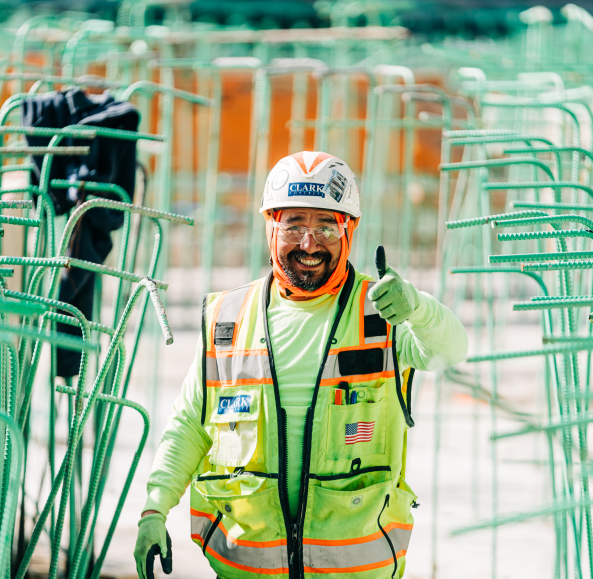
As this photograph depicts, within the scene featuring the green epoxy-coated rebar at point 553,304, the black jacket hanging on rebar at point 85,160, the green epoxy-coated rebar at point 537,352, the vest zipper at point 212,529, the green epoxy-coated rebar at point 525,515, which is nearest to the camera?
the green epoxy-coated rebar at point 525,515

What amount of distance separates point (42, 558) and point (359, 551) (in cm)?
266

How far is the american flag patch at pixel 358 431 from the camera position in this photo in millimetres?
3002

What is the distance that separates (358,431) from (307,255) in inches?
28.3

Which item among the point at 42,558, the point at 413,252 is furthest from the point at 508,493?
the point at 413,252

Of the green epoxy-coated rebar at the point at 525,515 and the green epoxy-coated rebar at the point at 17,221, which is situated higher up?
the green epoxy-coated rebar at the point at 17,221

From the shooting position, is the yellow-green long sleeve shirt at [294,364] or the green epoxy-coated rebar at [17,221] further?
the yellow-green long sleeve shirt at [294,364]

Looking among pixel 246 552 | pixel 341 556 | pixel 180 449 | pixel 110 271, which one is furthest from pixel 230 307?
pixel 341 556

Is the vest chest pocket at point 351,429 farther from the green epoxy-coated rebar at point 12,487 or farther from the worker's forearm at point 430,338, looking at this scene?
the green epoxy-coated rebar at point 12,487

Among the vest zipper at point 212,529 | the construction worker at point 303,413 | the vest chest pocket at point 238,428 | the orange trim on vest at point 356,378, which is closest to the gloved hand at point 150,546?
the construction worker at point 303,413

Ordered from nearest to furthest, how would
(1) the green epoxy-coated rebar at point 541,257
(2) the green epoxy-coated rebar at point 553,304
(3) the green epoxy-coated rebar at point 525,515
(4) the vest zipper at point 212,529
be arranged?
1. (3) the green epoxy-coated rebar at point 525,515
2. (2) the green epoxy-coated rebar at point 553,304
3. (1) the green epoxy-coated rebar at point 541,257
4. (4) the vest zipper at point 212,529

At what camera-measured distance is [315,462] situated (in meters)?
2.96

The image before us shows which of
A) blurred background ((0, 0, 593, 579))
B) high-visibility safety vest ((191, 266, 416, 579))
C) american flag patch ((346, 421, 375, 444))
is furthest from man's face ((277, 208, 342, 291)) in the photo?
american flag patch ((346, 421, 375, 444))

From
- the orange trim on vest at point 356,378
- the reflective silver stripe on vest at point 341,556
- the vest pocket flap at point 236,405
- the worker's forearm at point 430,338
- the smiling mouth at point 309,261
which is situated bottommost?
the reflective silver stripe on vest at point 341,556

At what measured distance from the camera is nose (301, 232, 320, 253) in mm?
3141
